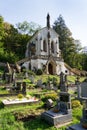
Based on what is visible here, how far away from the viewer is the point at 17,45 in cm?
6228

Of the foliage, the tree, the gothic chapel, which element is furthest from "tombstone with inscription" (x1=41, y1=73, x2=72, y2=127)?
the tree

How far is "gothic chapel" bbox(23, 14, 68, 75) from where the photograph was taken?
4938 cm

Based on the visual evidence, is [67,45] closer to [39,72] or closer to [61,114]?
[39,72]

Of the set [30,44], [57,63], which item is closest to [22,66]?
[57,63]

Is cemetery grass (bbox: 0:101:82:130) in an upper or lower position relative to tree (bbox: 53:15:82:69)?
lower

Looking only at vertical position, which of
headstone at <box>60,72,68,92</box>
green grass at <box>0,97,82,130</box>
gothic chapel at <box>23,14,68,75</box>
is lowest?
green grass at <box>0,97,82,130</box>

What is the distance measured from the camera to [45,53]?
186 feet

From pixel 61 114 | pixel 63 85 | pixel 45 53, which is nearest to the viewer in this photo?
pixel 61 114

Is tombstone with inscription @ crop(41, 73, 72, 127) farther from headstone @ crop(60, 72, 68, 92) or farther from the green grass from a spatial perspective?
headstone @ crop(60, 72, 68, 92)

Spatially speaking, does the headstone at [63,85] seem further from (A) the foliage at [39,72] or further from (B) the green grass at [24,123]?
(A) the foliage at [39,72]

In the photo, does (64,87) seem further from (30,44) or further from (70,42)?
(70,42)

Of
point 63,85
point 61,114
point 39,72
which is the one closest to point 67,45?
point 39,72

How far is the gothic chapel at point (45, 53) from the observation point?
162 ft

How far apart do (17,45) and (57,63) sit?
16123mm
